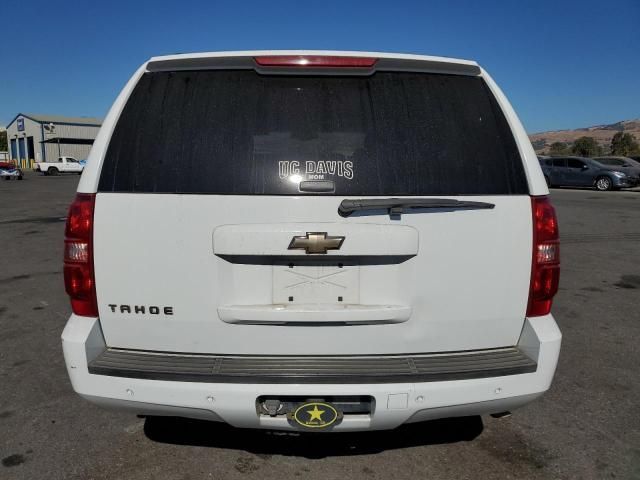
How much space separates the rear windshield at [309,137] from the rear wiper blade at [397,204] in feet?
0.20

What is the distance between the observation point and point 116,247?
6.98ft

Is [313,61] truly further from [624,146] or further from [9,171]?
[624,146]

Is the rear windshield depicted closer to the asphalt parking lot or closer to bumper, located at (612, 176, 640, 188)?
the asphalt parking lot

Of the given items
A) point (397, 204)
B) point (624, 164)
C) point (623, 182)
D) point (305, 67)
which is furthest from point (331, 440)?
point (624, 164)

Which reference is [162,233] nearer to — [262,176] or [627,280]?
[262,176]

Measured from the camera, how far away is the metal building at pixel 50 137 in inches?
2522

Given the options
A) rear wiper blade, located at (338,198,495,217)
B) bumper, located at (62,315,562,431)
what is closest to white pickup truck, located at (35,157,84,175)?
bumper, located at (62,315,562,431)

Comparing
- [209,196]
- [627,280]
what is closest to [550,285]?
[209,196]

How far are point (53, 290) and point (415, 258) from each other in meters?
5.42

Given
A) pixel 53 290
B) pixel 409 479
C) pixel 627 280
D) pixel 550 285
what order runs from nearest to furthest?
pixel 550 285, pixel 409 479, pixel 53 290, pixel 627 280

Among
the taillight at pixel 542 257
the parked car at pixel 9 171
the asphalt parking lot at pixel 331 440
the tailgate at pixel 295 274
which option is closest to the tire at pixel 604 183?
the asphalt parking lot at pixel 331 440

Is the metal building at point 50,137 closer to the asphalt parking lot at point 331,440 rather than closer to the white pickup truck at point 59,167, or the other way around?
the white pickup truck at point 59,167

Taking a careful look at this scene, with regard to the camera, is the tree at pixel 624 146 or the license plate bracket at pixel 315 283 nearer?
the license plate bracket at pixel 315 283

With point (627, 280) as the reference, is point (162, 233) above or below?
above
